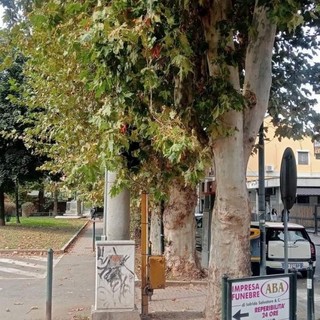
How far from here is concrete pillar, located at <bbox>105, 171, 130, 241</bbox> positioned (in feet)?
26.0

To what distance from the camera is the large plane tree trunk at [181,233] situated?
40.6 feet

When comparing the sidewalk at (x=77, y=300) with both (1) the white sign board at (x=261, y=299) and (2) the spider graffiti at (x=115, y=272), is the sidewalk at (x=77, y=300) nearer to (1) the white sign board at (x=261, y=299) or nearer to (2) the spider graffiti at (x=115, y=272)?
(2) the spider graffiti at (x=115, y=272)

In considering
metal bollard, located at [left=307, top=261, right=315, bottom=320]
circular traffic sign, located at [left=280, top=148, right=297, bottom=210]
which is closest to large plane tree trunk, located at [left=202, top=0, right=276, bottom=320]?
circular traffic sign, located at [left=280, top=148, right=297, bottom=210]

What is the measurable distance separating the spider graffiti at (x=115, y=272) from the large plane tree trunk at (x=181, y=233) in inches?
193

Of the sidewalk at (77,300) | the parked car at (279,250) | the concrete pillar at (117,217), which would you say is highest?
the concrete pillar at (117,217)

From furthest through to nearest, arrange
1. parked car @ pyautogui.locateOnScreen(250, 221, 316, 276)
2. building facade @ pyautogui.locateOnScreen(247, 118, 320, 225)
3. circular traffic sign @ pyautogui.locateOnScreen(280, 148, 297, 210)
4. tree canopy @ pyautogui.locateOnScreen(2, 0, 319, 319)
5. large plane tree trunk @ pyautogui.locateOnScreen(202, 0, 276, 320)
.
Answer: building facade @ pyautogui.locateOnScreen(247, 118, 320, 225) → parked car @ pyautogui.locateOnScreen(250, 221, 316, 276) → circular traffic sign @ pyautogui.locateOnScreen(280, 148, 297, 210) → large plane tree trunk @ pyautogui.locateOnScreen(202, 0, 276, 320) → tree canopy @ pyautogui.locateOnScreen(2, 0, 319, 319)

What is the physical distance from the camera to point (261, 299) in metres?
5.27

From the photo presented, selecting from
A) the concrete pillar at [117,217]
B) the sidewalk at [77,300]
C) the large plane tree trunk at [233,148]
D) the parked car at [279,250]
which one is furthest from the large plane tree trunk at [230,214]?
the parked car at [279,250]

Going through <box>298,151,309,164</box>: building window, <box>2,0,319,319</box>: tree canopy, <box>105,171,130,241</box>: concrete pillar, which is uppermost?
<box>298,151,309,164</box>: building window

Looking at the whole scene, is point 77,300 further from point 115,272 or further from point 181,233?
point 181,233

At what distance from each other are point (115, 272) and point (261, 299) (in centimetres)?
274

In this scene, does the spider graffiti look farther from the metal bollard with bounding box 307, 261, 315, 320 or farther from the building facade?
the building facade

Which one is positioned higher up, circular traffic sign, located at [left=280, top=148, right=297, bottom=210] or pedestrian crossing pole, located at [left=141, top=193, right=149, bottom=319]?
circular traffic sign, located at [left=280, top=148, right=297, bottom=210]

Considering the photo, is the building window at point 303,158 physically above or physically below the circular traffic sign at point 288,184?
above
